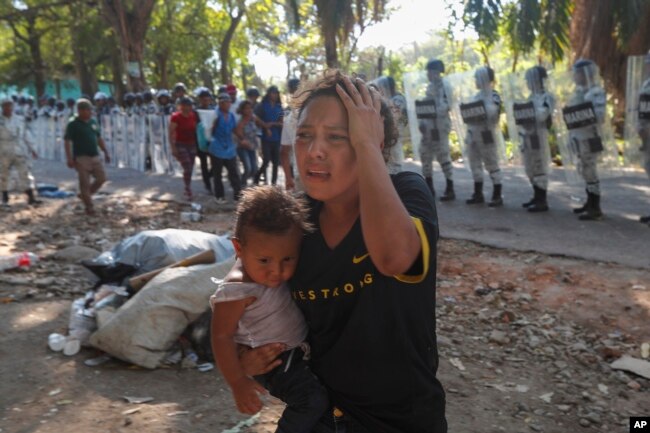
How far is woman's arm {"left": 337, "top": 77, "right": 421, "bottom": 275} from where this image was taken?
4.07ft

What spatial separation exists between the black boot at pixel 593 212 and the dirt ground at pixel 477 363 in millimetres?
1740

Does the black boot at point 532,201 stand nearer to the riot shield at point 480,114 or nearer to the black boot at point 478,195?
the black boot at point 478,195

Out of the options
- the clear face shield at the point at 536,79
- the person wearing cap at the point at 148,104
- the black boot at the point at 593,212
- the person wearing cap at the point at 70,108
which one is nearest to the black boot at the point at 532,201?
the black boot at the point at 593,212

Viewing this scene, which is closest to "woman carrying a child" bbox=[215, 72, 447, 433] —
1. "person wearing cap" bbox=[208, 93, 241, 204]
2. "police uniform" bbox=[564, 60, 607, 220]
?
"police uniform" bbox=[564, 60, 607, 220]

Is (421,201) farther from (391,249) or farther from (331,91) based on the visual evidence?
(331,91)

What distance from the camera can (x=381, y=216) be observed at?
4.07ft

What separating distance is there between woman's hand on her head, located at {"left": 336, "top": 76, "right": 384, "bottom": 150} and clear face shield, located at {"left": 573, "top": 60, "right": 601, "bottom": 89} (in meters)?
6.97

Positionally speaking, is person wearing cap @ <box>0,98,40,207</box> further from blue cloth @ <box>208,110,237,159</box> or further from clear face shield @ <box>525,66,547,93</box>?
clear face shield @ <box>525,66,547,93</box>

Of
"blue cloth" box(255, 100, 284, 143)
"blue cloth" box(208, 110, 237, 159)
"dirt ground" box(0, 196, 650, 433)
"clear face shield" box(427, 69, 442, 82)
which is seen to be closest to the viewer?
"dirt ground" box(0, 196, 650, 433)

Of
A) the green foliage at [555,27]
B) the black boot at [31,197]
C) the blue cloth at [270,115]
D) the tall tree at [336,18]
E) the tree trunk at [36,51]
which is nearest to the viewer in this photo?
the black boot at [31,197]

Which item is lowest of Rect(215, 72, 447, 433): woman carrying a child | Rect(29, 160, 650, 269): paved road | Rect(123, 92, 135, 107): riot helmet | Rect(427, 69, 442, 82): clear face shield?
Rect(29, 160, 650, 269): paved road

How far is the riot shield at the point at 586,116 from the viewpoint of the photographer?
7398 mm

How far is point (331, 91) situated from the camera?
1.43 meters

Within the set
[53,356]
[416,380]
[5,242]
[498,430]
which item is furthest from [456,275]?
[5,242]
